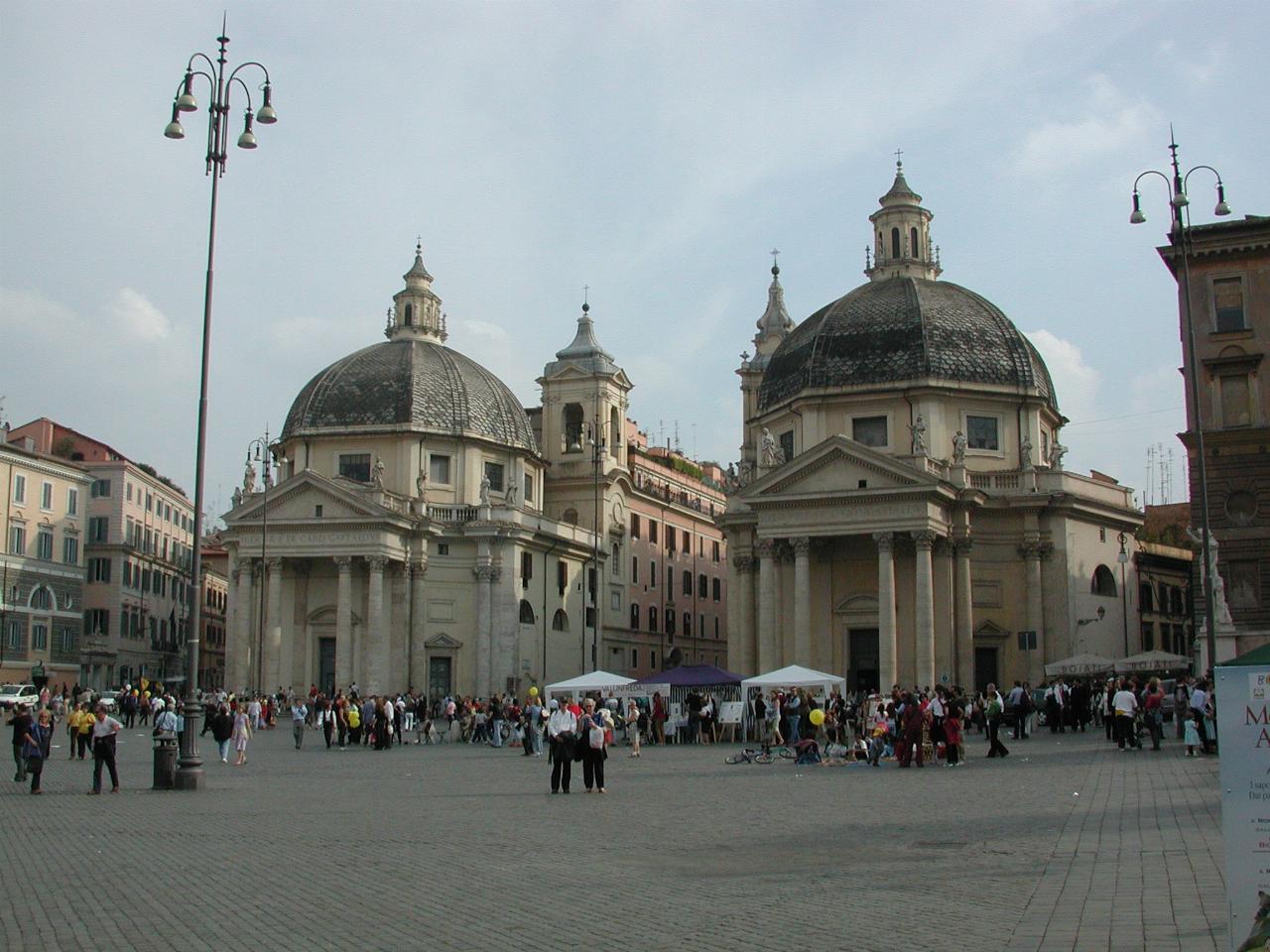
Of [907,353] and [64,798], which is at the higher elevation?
[907,353]

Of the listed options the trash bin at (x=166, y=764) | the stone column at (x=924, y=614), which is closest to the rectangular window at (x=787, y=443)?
the stone column at (x=924, y=614)

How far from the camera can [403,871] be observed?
14305 mm

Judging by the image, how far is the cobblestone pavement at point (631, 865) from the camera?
431 inches

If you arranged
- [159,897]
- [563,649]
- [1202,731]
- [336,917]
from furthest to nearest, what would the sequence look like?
1. [563,649]
2. [1202,731]
3. [159,897]
4. [336,917]

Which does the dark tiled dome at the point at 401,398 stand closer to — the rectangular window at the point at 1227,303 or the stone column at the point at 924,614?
the stone column at the point at 924,614

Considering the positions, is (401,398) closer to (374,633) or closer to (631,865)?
(374,633)

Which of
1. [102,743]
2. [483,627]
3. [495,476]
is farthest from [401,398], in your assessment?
[102,743]

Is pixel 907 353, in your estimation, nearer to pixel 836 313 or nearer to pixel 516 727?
pixel 836 313

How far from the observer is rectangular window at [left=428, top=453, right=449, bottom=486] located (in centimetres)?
6812

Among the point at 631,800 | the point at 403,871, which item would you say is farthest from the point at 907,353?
the point at 403,871

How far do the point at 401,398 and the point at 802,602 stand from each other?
23.7 m

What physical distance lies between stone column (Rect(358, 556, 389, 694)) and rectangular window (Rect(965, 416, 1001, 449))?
2578cm

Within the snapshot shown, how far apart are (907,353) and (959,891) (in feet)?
152

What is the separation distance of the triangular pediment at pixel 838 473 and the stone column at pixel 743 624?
21.1 feet
